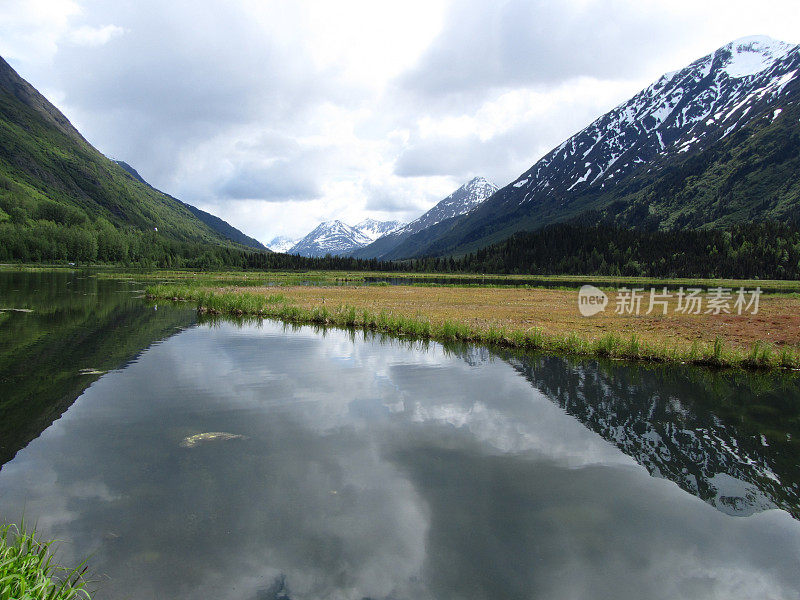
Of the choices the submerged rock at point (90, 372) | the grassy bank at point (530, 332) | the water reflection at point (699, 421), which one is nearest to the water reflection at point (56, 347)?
the submerged rock at point (90, 372)

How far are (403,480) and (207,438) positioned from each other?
658cm

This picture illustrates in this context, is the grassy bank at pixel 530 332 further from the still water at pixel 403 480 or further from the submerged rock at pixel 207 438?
the submerged rock at pixel 207 438

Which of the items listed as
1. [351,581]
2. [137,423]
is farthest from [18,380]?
[351,581]

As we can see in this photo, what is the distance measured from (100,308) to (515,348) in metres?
42.0

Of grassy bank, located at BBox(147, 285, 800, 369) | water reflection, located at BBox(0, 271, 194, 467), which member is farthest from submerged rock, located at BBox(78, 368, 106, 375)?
grassy bank, located at BBox(147, 285, 800, 369)

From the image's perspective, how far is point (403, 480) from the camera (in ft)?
36.8

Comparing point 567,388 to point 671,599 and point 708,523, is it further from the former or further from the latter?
point 671,599

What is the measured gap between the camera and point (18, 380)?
742 inches

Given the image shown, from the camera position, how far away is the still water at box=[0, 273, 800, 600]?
788cm

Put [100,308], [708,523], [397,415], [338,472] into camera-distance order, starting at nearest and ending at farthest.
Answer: [708,523], [338,472], [397,415], [100,308]

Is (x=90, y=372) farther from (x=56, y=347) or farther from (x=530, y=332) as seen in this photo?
(x=530, y=332)

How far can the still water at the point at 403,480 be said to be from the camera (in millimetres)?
7875

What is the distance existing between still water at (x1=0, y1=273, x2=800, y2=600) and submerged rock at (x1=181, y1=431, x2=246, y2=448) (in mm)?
102

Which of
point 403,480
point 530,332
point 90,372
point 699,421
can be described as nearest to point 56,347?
point 90,372
